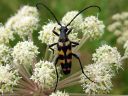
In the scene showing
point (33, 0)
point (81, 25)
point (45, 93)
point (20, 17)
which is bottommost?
point (45, 93)

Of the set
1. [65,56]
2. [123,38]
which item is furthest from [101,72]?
[123,38]

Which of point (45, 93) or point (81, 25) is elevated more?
point (81, 25)

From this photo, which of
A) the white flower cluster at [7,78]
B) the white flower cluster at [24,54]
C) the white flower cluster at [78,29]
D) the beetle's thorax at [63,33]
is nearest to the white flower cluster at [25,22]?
the white flower cluster at [78,29]

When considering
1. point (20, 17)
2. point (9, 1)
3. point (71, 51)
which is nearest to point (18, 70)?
point (71, 51)

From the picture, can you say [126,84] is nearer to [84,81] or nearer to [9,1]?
[84,81]

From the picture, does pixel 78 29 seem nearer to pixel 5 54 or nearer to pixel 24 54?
pixel 24 54

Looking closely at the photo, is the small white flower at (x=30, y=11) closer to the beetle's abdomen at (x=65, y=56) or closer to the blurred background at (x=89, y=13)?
the blurred background at (x=89, y=13)

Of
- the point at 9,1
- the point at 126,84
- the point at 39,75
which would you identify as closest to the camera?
the point at 39,75
